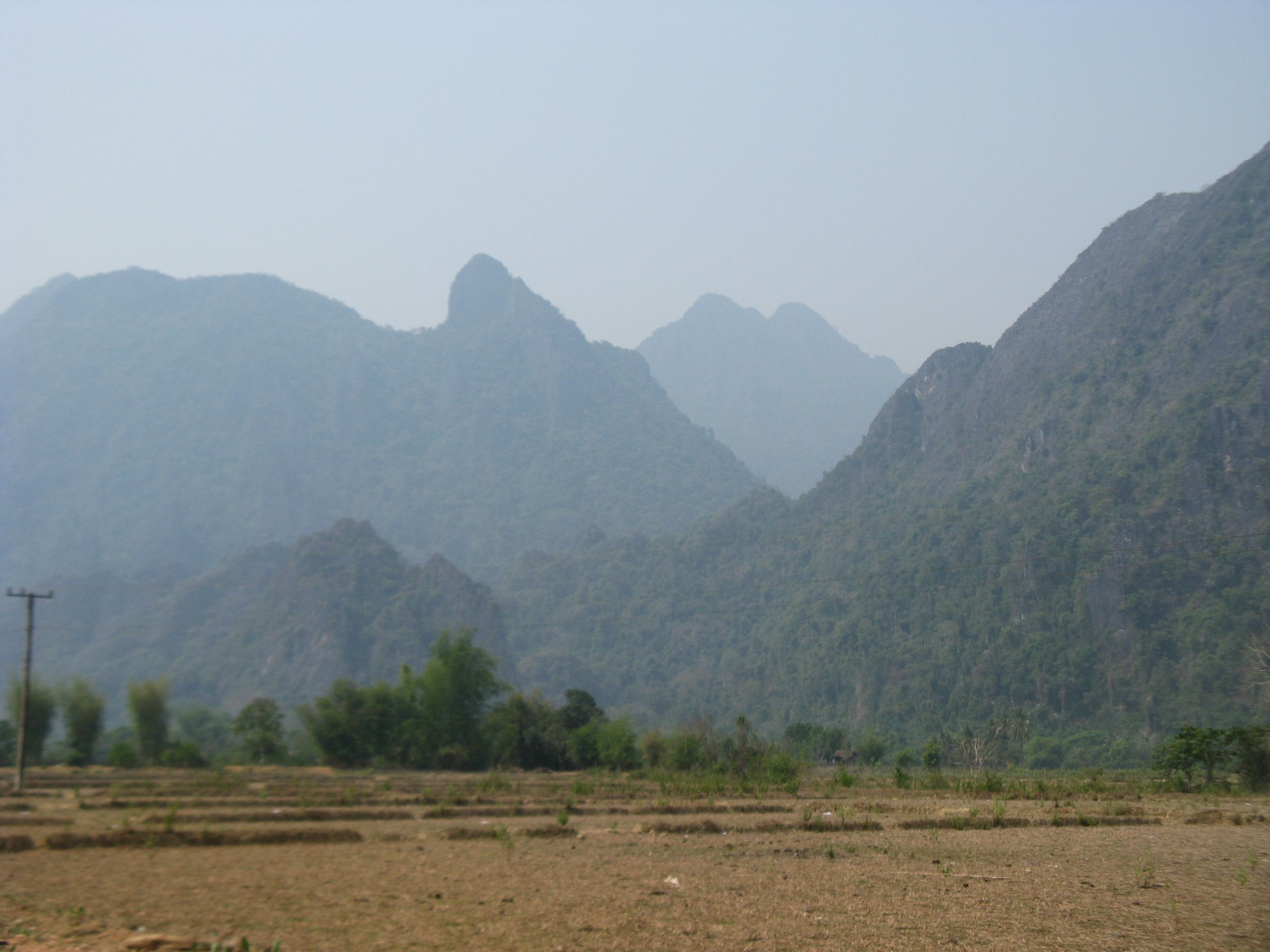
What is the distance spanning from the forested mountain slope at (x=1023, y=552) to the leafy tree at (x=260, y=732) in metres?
54.3

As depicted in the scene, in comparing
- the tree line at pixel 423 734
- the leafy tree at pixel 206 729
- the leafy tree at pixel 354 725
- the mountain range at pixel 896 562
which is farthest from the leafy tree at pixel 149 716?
the mountain range at pixel 896 562

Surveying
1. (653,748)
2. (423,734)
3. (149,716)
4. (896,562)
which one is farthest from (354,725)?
(896,562)

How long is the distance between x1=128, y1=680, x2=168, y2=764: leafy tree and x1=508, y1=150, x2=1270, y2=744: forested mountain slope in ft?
200

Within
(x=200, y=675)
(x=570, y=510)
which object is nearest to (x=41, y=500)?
(x=200, y=675)

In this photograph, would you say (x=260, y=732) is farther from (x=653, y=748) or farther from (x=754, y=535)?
(x=754, y=535)

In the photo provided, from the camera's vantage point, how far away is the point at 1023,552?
90812mm

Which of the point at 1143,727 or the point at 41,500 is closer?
the point at 1143,727

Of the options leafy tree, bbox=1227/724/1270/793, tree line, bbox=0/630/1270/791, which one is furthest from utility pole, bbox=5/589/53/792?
leafy tree, bbox=1227/724/1270/793

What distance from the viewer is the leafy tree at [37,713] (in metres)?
45.0

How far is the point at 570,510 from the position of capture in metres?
190

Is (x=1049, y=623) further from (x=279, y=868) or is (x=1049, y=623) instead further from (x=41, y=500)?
(x=41, y=500)

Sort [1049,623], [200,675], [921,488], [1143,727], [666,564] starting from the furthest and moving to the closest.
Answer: [666,564] → [921,488] → [200,675] → [1049,623] → [1143,727]

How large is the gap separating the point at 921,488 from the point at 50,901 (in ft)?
389

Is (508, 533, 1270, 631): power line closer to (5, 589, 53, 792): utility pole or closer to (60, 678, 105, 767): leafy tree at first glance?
(60, 678, 105, 767): leafy tree
